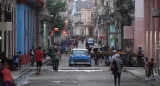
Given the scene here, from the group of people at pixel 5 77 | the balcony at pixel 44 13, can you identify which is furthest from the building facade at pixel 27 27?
the group of people at pixel 5 77

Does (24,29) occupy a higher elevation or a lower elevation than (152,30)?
higher

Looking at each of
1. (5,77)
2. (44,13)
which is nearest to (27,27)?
(44,13)

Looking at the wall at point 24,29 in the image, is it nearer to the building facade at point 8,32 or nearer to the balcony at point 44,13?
the building facade at point 8,32

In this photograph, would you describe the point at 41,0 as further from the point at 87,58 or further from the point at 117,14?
the point at 87,58

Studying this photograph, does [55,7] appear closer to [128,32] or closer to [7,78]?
[128,32]

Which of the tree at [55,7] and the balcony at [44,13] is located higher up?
the tree at [55,7]

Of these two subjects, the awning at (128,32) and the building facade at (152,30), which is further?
the awning at (128,32)

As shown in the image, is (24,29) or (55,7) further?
(55,7)

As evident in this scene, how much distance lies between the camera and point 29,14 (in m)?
45.5

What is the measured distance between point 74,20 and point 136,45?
133 meters

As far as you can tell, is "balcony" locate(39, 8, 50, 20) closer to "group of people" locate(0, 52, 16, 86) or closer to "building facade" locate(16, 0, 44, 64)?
"building facade" locate(16, 0, 44, 64)

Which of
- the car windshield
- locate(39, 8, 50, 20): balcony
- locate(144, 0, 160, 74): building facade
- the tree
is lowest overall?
the car windshield

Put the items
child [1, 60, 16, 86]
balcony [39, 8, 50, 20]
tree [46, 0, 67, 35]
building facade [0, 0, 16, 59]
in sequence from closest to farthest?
1. child [1, 60, 16, 86]
2. building facade [0, 0, 16, 59]
3. balcony [39, 8, 50, 20]
4. tree [46, 0, 67, 35]

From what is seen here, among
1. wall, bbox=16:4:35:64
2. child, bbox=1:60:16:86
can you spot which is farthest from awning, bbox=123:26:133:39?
child, bbox=1:60:16:86
